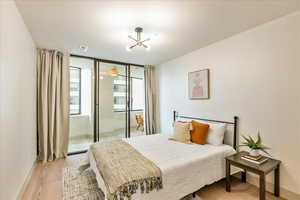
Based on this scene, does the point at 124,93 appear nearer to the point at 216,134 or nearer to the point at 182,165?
the point at 216,134

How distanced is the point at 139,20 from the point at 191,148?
2138 millimetres

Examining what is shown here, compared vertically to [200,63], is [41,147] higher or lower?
lower

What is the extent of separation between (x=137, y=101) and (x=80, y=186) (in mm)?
2847

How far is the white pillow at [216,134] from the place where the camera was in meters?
2.64

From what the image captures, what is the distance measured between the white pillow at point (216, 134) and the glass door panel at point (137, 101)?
7.93 ft

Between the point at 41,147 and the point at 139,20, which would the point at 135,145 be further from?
the point at 41,147

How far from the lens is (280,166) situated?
2.09 metres

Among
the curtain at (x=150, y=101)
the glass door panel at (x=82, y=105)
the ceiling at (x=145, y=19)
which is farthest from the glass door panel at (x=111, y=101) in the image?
the ceiling at (x=145, y=19)

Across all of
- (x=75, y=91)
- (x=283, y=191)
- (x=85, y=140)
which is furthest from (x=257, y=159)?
(x=75, y=91)

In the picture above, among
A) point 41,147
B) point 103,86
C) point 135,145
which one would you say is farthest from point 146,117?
point 41,147

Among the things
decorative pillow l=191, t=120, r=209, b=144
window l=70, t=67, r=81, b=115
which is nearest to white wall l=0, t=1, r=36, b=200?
window l=70, t=67, r=81, b=115

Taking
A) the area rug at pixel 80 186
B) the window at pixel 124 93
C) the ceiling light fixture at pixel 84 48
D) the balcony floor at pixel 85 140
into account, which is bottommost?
the area rug at pixel 80 186

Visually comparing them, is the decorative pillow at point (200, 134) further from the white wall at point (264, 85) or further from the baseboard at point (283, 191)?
the baseboard at point (283, 191)

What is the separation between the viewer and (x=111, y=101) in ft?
14.0
